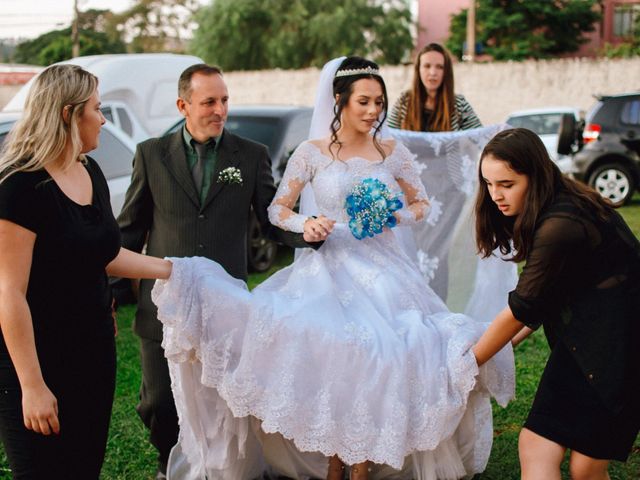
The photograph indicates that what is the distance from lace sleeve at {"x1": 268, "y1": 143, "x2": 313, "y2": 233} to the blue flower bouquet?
9.8 inches

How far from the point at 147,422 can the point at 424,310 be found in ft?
4.99

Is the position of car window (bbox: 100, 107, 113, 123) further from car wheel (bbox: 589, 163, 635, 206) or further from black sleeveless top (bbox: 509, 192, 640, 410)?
car wheel (bbox: 589, 163, 635, 206)

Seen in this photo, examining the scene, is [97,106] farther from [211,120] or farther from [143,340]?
[143,340]

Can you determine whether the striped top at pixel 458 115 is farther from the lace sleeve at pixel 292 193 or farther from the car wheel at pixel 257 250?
the car wheel at pixel 257 250

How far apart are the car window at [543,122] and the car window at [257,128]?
1002cm

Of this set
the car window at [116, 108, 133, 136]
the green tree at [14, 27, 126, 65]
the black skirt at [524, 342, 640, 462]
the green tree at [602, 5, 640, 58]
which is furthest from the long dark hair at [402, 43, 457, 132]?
A: the green tree at [14, 27, 126, 65]

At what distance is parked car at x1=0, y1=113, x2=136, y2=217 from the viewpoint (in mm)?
7504

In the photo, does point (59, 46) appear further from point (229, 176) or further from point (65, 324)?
point (65, 324)

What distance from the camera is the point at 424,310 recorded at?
3.98 metres

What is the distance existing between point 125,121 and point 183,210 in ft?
18.0

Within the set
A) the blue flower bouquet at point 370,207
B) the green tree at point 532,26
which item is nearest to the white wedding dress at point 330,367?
the blue flower bouquet at point 370,207

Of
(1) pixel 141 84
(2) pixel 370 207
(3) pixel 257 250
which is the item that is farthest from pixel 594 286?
(1) pixel 141 84

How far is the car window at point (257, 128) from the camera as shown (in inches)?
377

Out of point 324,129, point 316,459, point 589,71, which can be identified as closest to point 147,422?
point 316,459
